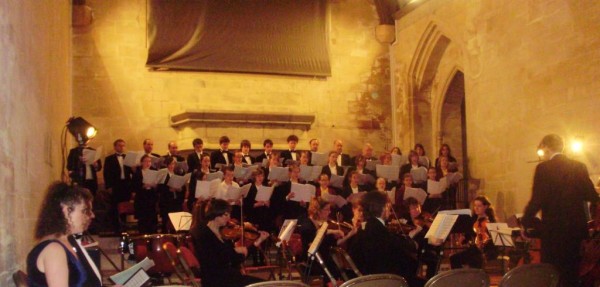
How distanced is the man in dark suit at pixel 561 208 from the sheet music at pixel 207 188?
4552mm

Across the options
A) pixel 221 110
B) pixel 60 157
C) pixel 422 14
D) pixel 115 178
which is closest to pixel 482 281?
pixel 60 157

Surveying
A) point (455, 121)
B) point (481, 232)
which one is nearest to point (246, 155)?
point (481, 232)

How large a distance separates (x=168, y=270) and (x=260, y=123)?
612cm

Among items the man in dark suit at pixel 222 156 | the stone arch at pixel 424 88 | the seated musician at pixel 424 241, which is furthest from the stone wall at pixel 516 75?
the man in dark suit at pixel 222 156

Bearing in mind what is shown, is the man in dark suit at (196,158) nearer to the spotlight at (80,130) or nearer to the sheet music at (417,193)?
the spotlight at (80,130)

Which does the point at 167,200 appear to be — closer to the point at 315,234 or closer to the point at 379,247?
the point at 315,234

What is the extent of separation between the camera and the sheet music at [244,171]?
10125 millimetres

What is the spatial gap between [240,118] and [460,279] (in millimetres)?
9666

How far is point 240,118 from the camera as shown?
13289 millimetres

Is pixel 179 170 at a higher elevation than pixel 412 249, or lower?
higher

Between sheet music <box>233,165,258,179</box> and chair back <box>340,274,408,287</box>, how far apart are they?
6.34 metres

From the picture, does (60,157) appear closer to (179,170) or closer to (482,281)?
(179,170)

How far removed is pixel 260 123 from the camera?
531 inches

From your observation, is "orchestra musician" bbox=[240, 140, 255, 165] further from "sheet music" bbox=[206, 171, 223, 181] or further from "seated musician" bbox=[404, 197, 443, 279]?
"seated musician" bbox=[404, 197, 443, 279]
